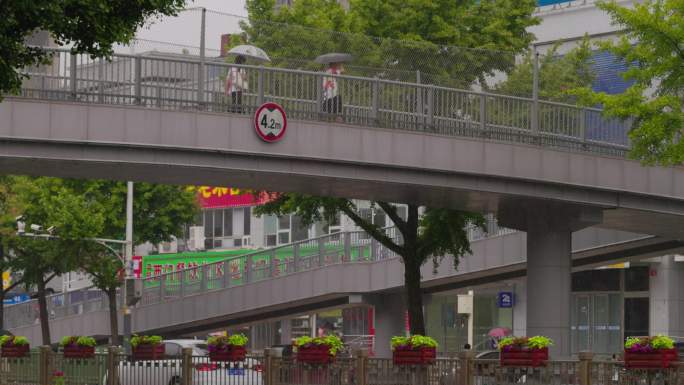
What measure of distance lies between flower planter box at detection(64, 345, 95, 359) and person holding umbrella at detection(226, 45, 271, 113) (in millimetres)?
6659

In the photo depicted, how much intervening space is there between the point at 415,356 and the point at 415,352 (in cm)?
7

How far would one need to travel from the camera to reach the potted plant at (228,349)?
2767cm

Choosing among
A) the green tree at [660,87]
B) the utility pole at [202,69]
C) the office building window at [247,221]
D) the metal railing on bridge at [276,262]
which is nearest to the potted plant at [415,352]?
the utility pole at [202,69]

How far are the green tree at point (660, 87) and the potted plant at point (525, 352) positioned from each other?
20.4ft

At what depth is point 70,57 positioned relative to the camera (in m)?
27.2

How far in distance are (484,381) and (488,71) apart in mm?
9780

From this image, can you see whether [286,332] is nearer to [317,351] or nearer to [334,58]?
[334,58]

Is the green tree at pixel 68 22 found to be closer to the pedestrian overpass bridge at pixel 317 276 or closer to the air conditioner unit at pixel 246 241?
the pedestrian overpass bridge at pixel 317 276

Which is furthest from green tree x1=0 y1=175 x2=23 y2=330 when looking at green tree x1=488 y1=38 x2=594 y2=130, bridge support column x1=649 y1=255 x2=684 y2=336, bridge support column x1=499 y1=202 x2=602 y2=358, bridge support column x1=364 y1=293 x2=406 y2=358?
green tree x1=488 y1=38 x2=594 y2=130

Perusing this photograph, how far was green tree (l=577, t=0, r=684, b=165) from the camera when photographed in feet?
92.7

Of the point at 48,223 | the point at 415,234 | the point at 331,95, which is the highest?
the point at 331,95

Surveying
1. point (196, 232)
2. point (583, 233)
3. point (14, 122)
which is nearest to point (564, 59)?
point (583, 233)

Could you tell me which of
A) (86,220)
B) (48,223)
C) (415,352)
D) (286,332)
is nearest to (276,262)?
(86,220)

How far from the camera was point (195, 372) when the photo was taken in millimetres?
27750
